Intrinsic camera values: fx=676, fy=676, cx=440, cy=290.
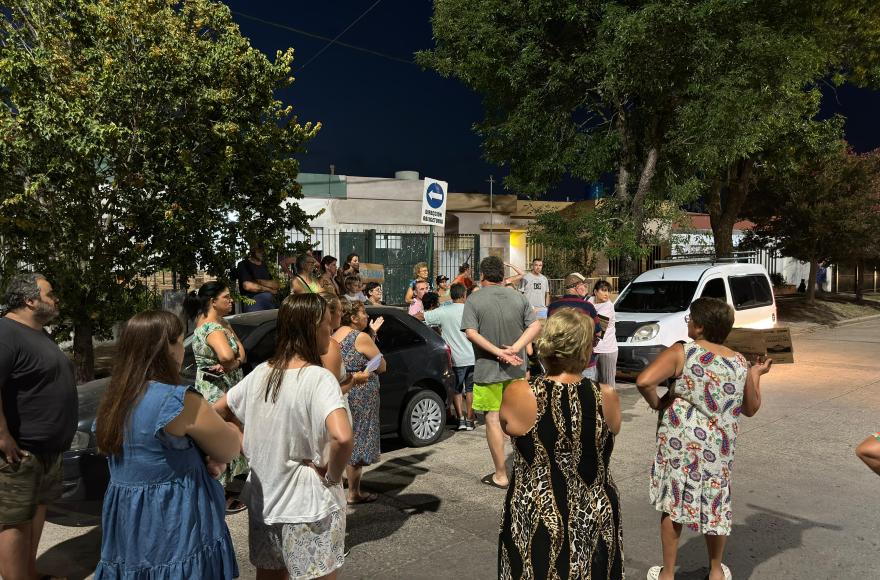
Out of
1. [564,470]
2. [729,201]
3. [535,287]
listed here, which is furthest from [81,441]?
[729,201]

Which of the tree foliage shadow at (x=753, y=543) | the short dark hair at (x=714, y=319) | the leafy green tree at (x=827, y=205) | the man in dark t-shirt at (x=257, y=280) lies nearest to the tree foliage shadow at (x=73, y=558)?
the tree foliage shadow at (x=753, y=543)

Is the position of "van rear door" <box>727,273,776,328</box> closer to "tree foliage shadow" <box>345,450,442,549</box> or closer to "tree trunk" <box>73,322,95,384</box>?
"tree foliage shadow" <box>345,450,442,549</box>

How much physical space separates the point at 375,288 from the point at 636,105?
9516 mm

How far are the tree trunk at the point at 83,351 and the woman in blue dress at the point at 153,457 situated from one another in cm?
698

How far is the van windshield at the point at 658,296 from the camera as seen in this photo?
11492 mm

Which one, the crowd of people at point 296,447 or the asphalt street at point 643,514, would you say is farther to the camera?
the asphalt street at point 643,514

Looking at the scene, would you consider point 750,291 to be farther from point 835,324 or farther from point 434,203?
point 835,324

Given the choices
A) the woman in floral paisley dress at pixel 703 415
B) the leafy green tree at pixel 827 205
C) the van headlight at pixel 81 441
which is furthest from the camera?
the leafy green tree at pixel 827 205

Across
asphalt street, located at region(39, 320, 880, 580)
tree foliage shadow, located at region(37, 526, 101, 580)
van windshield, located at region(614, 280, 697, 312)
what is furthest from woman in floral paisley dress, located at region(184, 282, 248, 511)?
van windshield, located at region(614, 280, 697, 312)

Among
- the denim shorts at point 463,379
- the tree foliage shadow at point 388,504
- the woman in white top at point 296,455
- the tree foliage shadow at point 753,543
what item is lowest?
the tree foliage shadow at point 753,543

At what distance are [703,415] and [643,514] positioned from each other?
70.9 inches

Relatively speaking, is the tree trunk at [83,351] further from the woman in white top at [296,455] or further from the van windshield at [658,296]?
the van windshield at [658,296]

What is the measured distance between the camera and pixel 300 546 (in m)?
2.92

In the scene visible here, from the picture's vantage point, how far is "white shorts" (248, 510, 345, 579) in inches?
115
